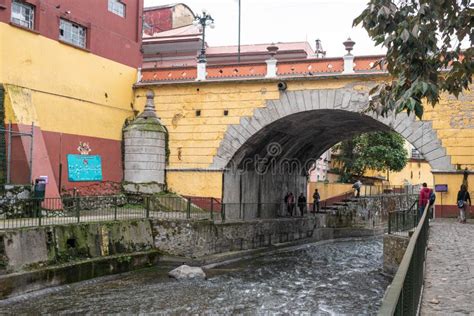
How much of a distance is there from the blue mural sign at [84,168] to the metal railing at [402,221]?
943 centimetres

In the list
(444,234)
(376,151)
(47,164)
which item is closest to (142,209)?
(47,164)

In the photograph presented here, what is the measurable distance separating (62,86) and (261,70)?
6.41 meters

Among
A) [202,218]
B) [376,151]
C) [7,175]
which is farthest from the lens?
[376,151]

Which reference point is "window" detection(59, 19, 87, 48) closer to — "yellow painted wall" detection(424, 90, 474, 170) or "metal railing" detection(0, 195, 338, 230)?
"metal railing" detection(0, 195, 338, 230)

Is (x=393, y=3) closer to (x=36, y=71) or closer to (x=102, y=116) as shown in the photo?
(x=36, y=71)

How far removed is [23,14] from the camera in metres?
15.2

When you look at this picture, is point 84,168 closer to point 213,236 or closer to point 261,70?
point 213,236

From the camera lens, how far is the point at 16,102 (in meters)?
14.5

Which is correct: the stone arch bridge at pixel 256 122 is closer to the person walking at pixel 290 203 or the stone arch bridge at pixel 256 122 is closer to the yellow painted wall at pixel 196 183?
the yellow painted wall at pixel 196 183

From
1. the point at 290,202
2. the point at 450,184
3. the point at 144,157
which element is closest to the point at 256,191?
the point at 290,202

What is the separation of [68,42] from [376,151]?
2038 cm

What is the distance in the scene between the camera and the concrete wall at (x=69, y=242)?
10281mm

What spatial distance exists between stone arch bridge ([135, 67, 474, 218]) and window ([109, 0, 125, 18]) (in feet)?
8.51

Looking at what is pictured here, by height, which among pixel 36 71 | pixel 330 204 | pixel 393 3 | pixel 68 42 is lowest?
pixel 330 204
